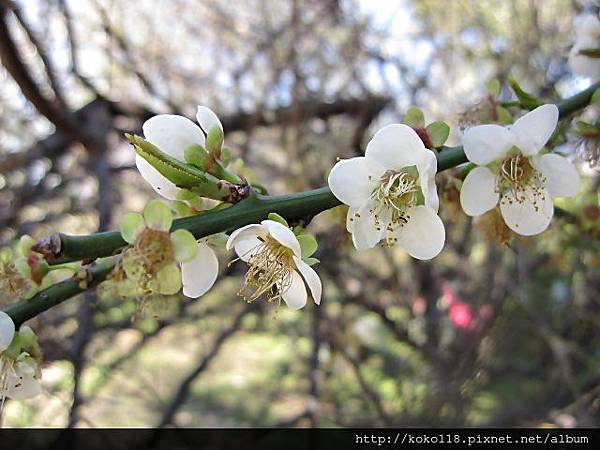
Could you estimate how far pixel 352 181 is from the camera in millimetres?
544

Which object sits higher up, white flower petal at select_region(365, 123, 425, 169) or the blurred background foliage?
white flower petal at select_region(365, 123, 425, 169)

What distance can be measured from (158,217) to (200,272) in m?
0.07

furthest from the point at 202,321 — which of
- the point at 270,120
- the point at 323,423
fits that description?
the point at 270,120

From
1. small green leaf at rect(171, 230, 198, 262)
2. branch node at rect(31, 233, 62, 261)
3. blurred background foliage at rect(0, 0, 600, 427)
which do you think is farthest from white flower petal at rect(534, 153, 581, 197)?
blurred background foliage at rect(0, 0, 600, 427)

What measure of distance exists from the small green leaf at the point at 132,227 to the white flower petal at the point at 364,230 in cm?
19

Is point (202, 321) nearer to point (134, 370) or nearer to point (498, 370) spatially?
point (134, 370)

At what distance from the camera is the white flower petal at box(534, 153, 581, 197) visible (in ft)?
1.97

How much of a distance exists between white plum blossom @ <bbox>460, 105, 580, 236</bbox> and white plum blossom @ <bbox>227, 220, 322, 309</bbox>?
17 cm

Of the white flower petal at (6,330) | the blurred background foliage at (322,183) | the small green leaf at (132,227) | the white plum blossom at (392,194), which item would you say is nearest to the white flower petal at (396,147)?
the white plum blossom at (392,194)

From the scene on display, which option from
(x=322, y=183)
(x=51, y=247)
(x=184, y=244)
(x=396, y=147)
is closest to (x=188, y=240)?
(x=184, y=244)

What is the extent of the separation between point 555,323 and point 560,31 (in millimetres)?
1060

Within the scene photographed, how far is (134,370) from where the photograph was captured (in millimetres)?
2809

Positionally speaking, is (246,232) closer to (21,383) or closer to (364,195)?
(364,195)

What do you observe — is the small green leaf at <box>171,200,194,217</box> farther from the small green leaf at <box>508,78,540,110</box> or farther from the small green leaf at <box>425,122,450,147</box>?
the small green leaf at <box>508,78,540,110</box>
